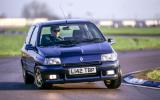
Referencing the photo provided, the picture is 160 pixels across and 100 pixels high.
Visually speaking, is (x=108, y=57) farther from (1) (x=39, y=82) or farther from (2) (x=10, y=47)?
(2) (x=10, y=47)

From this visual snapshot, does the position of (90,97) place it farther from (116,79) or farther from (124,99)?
(116,79)

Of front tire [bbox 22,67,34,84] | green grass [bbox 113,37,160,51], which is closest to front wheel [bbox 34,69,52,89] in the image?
front tire [bbox 22,67,34,84]

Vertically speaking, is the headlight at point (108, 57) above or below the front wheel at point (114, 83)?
above

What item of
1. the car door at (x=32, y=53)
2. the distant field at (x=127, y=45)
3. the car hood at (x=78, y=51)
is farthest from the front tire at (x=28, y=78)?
the distant field at (x=127, y=45)

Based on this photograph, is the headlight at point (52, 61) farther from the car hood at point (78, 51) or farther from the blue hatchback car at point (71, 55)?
the car hood at point (78, 51)

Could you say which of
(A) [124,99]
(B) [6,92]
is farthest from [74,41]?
(A) [124,99]

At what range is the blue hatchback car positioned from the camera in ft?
45.4

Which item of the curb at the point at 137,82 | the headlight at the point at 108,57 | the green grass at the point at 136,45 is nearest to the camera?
the headlight at the point at 108,57

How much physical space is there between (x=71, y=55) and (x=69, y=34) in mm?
1407

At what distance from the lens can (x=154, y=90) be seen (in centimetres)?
1402

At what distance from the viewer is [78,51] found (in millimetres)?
14047

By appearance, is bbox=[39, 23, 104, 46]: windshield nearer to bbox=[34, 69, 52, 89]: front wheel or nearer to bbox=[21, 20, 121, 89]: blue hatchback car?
bbox=[21, 20, 121, 89]: blue hatchback car

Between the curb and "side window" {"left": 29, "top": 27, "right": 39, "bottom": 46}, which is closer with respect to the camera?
the curb

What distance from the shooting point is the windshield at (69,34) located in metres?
14.9
